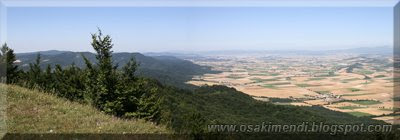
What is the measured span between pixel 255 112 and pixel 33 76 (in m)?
63.2

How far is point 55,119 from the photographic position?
933cm

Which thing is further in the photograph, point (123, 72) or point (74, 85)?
point (74, 85)

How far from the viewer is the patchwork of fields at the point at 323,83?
105250mm

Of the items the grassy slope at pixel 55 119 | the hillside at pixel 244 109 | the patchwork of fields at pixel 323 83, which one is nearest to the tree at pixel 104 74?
the grassy slope at pixel 55 119

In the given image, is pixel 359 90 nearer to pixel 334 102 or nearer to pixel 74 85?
pixel 334 102

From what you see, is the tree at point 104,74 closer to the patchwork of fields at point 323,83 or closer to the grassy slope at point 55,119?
the grassy slope at point 55,119

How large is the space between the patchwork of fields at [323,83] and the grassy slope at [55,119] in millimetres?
86533

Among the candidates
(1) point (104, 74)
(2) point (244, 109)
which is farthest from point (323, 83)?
(1) point (104, 74)

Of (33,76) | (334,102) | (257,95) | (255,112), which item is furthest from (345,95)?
(33,76)

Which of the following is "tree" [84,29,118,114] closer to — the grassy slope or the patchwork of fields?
the grassy slope

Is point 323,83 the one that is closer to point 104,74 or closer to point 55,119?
point 104,74

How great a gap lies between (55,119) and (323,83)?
14282 cm

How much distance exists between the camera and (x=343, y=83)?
449 ft

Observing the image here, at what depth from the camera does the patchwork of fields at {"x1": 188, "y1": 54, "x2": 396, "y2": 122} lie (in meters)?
105
